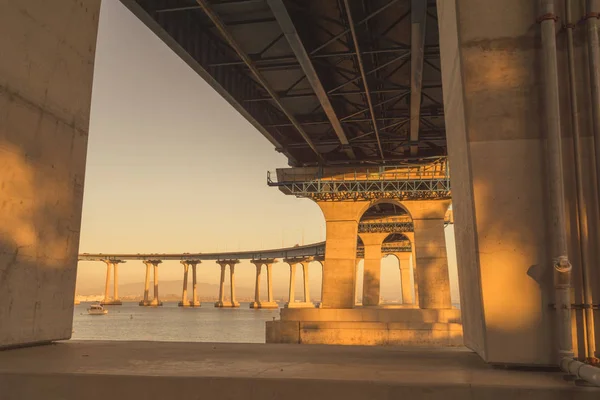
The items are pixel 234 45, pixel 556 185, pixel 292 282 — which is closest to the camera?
pixel 556 185

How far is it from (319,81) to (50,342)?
17647 millimetres

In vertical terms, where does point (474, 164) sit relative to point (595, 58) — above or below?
below

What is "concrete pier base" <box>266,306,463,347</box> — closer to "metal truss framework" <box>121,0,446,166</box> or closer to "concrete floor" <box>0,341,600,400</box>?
"metal truss framework" <box>121,0,446,166</box>

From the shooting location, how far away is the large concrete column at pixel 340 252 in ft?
158

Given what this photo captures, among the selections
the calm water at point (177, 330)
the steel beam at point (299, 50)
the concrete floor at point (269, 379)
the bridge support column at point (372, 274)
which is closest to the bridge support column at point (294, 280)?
the calm water at point (177, 330)

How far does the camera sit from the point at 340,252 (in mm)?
49375

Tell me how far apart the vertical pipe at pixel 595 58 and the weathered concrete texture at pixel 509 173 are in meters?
0.18

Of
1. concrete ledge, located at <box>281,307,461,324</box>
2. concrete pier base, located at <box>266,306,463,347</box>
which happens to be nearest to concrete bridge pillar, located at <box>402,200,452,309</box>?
concrete ledge, located at <box>281,307,461,324</box>

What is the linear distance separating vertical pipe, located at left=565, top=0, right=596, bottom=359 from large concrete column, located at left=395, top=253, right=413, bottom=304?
353 ft

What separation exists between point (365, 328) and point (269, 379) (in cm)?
3540

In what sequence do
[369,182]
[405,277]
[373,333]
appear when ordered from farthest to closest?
1. [405,277]
2. [369,182]
3. [373,333]

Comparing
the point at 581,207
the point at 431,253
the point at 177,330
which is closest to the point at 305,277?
the point at 177,330

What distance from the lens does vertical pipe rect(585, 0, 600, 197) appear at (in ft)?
24.1

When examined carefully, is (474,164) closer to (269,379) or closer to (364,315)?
(269,379)
